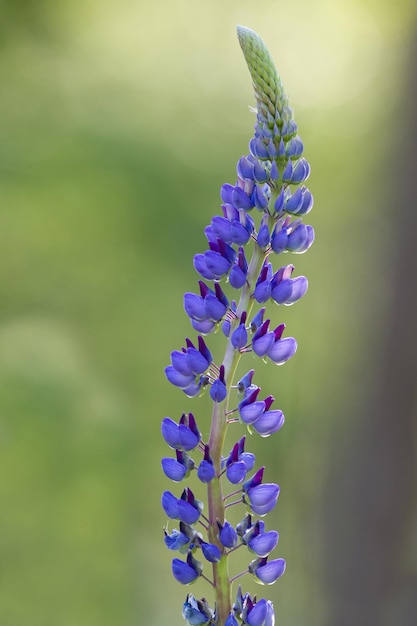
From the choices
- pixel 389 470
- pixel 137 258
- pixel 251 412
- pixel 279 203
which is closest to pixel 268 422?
pixel 251 412

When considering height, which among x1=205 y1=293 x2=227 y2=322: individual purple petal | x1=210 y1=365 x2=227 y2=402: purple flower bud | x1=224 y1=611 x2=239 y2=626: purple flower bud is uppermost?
x1=205 y1=293 x2=227 y2=322: individual purple petal

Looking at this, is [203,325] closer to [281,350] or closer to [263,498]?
[281,350]

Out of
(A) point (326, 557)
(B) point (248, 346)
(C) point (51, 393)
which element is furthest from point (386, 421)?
(B) point (248, 346)

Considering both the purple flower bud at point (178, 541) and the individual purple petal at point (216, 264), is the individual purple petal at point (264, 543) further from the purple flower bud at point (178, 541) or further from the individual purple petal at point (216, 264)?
the individual purple petal at point (216, 264)

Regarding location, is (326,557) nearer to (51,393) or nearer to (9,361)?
(51,393)

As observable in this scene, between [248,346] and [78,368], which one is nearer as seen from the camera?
[248,346]

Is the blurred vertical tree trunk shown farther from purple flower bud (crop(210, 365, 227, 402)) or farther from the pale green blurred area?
purple flower bud (crop(210, 365, 227, 402))

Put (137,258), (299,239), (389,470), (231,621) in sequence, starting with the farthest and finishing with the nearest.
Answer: (137,258)
(389,470)
(299,239)
(231,621)

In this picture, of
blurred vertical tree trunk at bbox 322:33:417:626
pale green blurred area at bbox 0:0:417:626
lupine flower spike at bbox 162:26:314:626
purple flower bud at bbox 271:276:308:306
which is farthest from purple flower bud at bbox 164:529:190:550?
pale green blurred area at bbox 0:0:417:626
